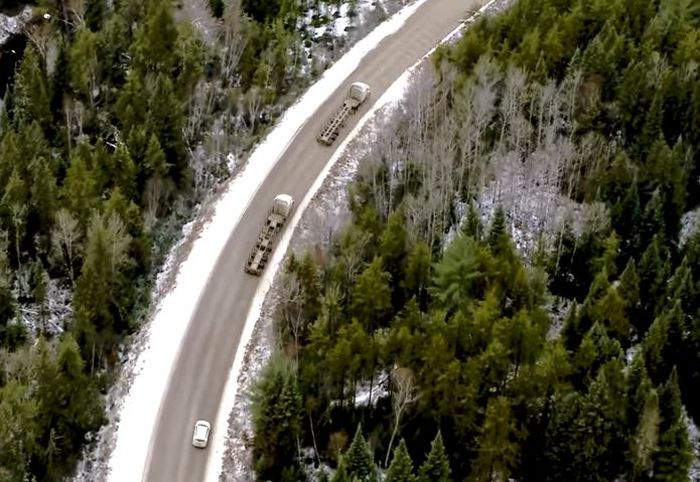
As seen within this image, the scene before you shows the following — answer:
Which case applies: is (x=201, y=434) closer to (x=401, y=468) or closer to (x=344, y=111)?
(x=401, y=468)

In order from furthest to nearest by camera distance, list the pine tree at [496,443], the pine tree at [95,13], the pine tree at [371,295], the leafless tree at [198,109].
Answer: the pine tree at [95,13], the leafless tree at [198,109], the pine tree at [371,295], the pine tree at [496,443]

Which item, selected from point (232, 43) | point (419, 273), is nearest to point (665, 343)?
point (419, 273)

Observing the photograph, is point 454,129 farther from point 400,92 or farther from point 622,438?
point 622,438

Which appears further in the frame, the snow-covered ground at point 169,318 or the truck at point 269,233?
the truck at point 269,233

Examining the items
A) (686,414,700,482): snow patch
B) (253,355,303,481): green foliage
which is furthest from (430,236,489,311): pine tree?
(686,414,700,482): snow patch

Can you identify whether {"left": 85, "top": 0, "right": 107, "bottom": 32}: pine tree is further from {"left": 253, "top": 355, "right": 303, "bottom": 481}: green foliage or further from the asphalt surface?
{"left": 253, "top": 355, "right": 303, "bottom": 481}: green foliage

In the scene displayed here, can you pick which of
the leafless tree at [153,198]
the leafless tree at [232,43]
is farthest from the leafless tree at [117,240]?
the leafless tree at [232,43]

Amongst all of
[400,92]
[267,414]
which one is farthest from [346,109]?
[267,414]

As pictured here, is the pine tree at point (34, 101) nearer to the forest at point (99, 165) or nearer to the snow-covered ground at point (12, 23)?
the forest at point (99, 165)
